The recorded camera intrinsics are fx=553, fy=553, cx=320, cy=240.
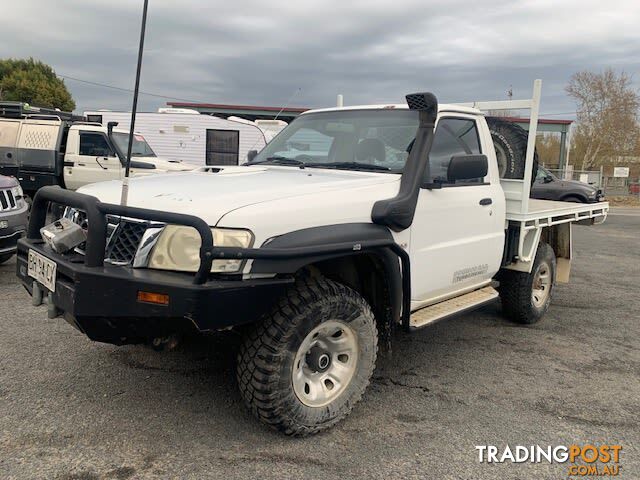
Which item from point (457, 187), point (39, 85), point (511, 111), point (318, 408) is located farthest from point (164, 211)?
point (39, 85)

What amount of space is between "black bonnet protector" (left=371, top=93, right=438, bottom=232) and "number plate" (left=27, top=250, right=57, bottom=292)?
180 cm

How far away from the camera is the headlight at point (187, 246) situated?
2670mm

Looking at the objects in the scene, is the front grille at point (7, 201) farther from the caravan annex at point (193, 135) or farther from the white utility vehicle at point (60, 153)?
the caravan annex at point (193, 135)

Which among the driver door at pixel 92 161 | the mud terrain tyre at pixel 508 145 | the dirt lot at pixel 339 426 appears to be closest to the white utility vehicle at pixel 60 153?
the driver door at pixel 92 161

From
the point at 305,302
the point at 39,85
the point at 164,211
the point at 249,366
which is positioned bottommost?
the point at 249,366

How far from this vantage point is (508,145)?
516cm

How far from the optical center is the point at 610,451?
10.1 ft

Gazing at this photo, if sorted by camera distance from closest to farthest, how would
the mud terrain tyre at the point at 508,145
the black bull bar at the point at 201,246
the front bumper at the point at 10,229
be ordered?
the black bull bar at the point at 201,246
the mud terrain tyre at the point at 508,145
the front bumper at the point at 10,229

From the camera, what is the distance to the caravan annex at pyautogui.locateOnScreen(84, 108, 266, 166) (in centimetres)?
1786

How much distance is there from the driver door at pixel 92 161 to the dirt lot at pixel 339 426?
25.2ft

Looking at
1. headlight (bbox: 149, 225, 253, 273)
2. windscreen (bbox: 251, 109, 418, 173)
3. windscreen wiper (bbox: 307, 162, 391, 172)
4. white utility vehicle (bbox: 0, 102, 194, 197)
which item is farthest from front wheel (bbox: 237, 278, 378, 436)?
white utility vehicle (bbox: 0, 102, 194, 197)

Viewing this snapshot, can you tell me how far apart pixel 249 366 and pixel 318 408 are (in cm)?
51

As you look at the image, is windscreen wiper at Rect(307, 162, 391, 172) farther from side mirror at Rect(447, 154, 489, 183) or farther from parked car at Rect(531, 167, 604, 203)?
parked car at Rect(531, 167, 604, 203)

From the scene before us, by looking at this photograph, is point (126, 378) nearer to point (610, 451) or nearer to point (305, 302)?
point (305, 302)
